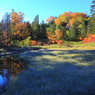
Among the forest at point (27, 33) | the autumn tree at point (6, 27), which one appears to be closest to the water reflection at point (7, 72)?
the forest at point (27, 33)

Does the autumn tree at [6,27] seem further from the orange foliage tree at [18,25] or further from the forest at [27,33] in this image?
the orange foliage tree at [18,25]

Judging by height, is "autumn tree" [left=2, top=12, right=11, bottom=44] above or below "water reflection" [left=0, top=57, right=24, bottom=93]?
above

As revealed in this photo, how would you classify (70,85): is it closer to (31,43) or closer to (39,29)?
(31,43)

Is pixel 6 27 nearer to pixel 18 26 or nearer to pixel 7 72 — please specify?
pixel 18 26

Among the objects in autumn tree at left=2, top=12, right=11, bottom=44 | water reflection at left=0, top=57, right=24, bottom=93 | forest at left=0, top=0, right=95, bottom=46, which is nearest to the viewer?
water reflection at left=0, top=57, right=24, bottom=93

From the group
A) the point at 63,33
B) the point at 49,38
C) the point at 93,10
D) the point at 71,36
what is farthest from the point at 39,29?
the point at 93,10

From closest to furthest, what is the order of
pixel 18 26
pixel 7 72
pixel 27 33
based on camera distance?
pixel 7 72
pixel 18 26
pixel 27 33

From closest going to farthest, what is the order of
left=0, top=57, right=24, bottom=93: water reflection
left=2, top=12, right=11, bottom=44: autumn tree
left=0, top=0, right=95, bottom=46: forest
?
left=0, top=57, right=24, bottom=93: water reflection, left=0, top=0, right=95, bottom=46: forest, left=2, top=12, right=11, bottom=44: autumn tree

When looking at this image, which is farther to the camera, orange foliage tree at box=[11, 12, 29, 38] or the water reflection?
orange foliage tree at box=[11, 12, 29, 38]

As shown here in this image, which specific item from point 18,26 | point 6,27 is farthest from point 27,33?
point 6,27

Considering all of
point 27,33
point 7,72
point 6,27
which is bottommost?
point 7,72

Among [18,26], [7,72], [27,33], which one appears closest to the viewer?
[7,72]

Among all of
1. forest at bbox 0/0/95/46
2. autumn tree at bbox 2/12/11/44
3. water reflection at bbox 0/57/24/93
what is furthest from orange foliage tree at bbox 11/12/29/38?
water reflection at bbox 0/57/24/93

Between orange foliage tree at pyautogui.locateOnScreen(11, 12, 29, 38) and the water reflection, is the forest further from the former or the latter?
the water reflection
